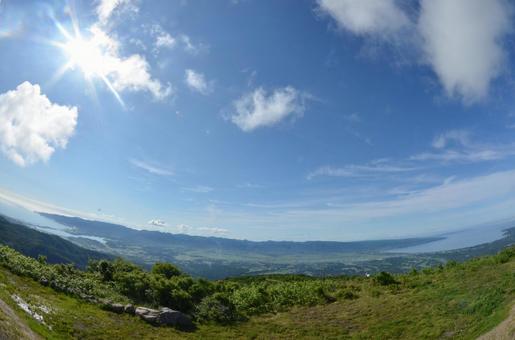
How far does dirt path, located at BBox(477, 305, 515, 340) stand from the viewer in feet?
56.4

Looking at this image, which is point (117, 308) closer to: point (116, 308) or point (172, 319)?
point (116, 308)

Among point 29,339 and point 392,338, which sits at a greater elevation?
point 29,339

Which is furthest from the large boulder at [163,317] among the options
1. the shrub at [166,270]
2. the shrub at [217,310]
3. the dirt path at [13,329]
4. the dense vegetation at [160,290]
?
the shrub at [166,270]

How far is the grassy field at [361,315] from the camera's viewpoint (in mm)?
21766

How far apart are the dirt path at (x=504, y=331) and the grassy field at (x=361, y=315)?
2.99ft

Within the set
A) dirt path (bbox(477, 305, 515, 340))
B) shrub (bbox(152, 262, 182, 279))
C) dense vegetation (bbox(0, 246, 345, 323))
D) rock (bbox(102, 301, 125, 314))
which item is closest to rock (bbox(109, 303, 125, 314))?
rock (bbox(102, 301, 125, 314))

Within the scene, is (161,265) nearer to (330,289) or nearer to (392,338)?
(330,289)

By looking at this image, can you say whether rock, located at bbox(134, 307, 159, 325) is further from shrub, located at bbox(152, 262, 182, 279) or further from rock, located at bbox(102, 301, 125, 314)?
shrub, located at bbox(152, 262, 182, 279)

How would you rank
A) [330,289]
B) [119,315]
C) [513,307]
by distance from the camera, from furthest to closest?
[330,289] < [119,315] < [513,307]

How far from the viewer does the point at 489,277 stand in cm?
2947

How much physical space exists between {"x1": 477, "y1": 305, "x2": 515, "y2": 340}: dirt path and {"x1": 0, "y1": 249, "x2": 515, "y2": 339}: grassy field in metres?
0.91

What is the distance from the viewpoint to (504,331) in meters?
17.8

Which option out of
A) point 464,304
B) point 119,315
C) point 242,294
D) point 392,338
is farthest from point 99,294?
point 464,304

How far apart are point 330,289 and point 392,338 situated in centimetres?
1987
